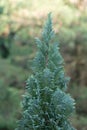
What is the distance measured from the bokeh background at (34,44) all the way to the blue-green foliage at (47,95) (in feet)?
14.4

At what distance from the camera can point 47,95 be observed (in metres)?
3.93

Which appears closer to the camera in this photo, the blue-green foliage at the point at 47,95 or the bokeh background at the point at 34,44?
the blue-green foliage at the point at 47,95

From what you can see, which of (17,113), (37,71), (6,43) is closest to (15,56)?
(17,113)

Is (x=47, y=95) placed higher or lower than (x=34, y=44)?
lower

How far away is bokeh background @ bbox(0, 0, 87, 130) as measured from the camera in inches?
342

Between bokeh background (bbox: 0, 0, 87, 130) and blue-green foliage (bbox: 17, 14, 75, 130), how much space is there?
439cm

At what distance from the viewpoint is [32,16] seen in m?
9.08

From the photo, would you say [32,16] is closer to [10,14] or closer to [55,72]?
[10,14]

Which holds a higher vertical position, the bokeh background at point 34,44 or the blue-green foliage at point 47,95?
the bokeh background at point 34,44

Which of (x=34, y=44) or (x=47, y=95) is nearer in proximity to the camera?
(x=47, y=95)

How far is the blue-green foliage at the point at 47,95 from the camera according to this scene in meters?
3.89

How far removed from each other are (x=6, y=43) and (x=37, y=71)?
8577mm

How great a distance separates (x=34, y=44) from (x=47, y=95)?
17.0 ft

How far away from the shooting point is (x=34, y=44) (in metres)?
9.05
